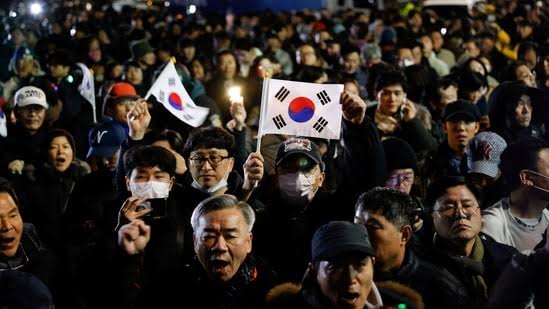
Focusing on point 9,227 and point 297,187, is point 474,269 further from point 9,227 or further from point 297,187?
point 9,227

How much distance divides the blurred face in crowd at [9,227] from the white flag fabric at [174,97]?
10.4 feet

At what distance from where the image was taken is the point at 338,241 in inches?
148

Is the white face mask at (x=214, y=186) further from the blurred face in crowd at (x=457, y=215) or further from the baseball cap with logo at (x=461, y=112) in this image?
the baseball cap with logo at (x=461, y=112)

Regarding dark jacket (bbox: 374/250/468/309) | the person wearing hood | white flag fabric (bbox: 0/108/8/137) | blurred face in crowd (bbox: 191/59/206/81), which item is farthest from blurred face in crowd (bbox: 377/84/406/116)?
blurred face in crowd (bbox: 191/59/206/81)

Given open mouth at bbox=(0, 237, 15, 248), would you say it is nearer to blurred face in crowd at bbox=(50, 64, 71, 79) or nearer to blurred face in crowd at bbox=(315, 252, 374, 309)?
blurred face in crowd at bbox=(315, 252, 374, 309)

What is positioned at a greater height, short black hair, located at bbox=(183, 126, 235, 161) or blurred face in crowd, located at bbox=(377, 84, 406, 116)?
blurred face in crowd, located at bbox=(377, 84, 406, 116)

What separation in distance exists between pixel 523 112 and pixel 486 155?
1.41m

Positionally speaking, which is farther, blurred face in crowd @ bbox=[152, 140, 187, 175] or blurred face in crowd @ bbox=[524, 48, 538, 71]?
blurred face in crowd @ bbox=[524, 48, 538, 71]

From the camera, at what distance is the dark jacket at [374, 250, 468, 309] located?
13.7 ft

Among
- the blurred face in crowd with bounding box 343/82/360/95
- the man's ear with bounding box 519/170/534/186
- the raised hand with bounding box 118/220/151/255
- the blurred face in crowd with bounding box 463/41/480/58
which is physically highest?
the blurred face in crowd with bounding box 463/41/480/58

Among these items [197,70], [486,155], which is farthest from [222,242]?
[197,70]

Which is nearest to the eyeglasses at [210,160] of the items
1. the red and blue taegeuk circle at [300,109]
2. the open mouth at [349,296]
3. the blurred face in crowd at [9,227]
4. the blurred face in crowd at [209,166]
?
the blurred face in crowd at [209,166]

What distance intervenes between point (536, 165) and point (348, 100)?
1.19m

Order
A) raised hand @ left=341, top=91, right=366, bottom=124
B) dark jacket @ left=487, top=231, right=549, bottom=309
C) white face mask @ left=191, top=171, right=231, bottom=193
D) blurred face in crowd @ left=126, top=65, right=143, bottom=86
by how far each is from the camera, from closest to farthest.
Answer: dark jacket @ left=487, top=231, right=549, bottom=309 → raised hand @ left=341, top=91, right=366, bottom=124 → white face mask @ left=191, top=171, right=231, bottom=193 → blurred face in crowd @ left=126, top=65, right=143, bottom=86
